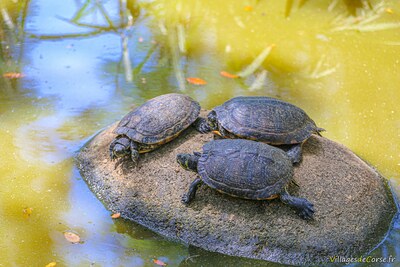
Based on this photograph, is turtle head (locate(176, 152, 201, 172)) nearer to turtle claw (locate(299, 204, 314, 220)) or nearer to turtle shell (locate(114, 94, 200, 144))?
turtle shell (locate(114, 94, 200, 144))

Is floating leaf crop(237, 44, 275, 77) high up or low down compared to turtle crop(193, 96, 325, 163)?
down

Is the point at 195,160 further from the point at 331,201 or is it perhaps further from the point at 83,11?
the point at 83,11

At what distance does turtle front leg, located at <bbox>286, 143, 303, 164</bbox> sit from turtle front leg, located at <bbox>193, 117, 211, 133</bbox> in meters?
0.83

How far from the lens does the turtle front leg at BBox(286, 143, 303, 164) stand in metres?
4.26

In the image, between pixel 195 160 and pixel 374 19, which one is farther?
pixel 374 19

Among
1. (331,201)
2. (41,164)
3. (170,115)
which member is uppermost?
(170,115)

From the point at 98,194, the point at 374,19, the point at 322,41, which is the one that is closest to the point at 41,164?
the point at 98,194

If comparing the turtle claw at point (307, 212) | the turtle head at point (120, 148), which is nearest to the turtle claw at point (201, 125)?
the turtle head at point (120, 148)

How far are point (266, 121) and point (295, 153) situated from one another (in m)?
0.38

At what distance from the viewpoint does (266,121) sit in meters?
4.29

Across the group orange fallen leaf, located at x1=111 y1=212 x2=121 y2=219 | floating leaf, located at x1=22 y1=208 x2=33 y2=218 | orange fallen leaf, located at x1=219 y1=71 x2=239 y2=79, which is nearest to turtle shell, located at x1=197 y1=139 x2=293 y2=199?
orange fallen leaf, located at x1=111 y1=212 x2=121 y2=219

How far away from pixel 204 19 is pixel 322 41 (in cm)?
204

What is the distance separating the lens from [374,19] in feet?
28.3

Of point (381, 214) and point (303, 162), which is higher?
point (303, 162)
